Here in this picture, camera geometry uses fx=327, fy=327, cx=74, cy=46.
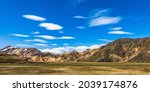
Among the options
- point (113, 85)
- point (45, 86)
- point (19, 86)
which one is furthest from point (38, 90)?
point (113, 85)

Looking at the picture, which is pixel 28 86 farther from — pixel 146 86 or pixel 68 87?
pixel 146 86

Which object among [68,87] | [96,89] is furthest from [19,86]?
[96,89]

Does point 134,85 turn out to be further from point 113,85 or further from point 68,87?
point 68,87

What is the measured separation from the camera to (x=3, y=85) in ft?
124

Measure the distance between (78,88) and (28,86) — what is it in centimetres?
554

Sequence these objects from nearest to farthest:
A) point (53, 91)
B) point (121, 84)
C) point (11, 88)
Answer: point (53, 91), point (11, 88), point (121, 84)

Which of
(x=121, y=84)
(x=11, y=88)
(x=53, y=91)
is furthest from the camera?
(x=121, y=84)

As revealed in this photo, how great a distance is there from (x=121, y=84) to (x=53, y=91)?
9371mm

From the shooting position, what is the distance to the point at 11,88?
35875 mm

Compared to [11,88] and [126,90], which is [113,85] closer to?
[126,90]

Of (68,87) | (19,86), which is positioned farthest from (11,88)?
(68,87)

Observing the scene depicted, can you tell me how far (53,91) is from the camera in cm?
3325

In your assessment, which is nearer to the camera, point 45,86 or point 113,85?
point 45,86

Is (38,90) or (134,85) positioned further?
(134,85)
